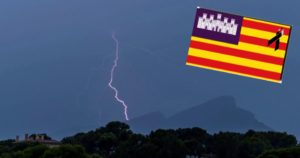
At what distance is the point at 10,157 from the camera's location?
7469 cm

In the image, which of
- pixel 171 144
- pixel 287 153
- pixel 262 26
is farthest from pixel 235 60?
pixel 171 144

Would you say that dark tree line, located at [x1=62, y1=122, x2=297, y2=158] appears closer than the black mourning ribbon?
No

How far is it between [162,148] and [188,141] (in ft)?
61.6

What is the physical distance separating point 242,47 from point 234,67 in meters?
0.48

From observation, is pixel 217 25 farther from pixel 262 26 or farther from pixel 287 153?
pixel 287 153

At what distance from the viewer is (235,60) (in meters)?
15.0

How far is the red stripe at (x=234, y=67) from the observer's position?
14.9m

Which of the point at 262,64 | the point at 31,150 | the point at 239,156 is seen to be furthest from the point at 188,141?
the point at 262,64

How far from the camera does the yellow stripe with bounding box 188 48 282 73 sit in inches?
589

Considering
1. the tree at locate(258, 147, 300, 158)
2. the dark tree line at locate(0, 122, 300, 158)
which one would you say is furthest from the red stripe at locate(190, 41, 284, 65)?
the dark tree line at locate(0, 122, 300, 158)

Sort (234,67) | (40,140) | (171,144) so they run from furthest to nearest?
(40,140) → (171,144) → (234,67)

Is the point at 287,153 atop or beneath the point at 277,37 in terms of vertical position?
atop

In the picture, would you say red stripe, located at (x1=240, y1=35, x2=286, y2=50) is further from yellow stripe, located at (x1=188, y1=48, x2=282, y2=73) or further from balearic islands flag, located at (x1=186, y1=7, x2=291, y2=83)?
yellow stripe, located at (x1=188, y1=48, x2=282, y2=73)

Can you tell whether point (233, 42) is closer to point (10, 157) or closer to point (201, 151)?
point (10, 157)
